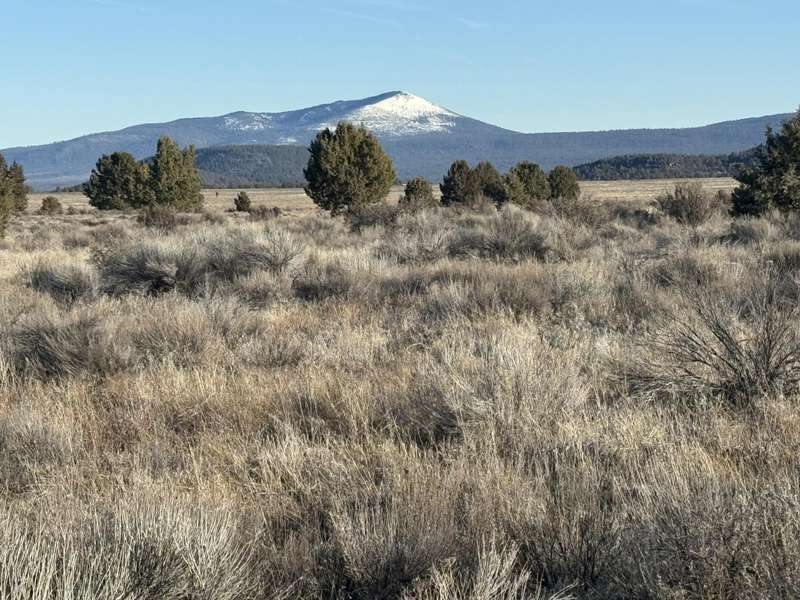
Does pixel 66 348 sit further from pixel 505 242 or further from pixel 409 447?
pixel 505 242

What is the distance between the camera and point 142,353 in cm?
632

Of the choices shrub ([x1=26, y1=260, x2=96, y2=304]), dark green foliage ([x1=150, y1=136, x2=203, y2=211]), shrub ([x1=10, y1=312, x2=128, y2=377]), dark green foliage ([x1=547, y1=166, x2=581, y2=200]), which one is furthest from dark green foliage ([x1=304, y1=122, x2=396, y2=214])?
shrub ([x1=10, y1=312, x2=128, y2=377])

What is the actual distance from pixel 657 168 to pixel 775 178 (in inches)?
5855

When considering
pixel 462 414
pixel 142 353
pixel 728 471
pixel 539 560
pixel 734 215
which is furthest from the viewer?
pixel 734 215

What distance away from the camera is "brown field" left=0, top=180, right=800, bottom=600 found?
2.39 m

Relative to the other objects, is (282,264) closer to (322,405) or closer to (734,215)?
(322,405)

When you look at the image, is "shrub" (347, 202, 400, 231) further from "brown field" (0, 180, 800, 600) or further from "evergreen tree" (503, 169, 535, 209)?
"evergreen tree" (503, 169, 535, 209)

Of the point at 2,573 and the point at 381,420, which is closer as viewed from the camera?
the point at 2,573

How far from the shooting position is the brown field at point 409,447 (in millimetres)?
2391

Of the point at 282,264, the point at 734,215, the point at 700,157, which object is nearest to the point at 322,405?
the point at 282,264

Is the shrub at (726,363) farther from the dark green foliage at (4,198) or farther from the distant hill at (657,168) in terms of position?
the distant hill at (657,168)

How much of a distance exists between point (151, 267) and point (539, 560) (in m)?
9.65

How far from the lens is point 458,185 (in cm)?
4153

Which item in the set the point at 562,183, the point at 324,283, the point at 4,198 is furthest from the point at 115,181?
the point at 324,283
